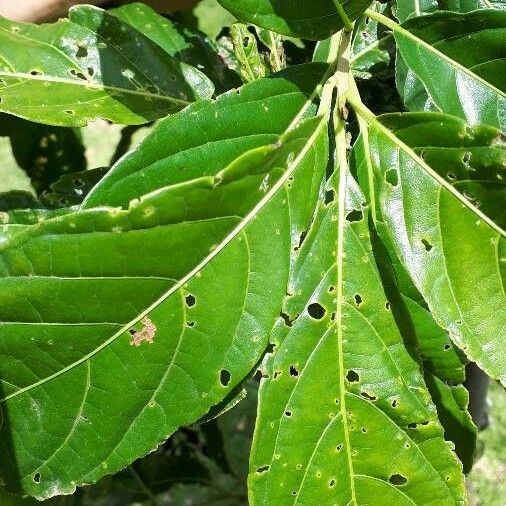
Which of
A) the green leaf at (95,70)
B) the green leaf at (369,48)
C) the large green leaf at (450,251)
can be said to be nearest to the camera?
the large green leaf at (450,251)

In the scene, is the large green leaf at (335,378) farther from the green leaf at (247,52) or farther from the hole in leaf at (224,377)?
the green leaf at (247,52)

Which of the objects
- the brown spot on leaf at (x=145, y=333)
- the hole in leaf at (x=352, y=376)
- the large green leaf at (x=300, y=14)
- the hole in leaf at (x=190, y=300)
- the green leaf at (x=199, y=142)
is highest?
the large green leaf at (x=300, y=14)

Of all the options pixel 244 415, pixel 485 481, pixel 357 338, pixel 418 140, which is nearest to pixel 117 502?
pixel 244 415

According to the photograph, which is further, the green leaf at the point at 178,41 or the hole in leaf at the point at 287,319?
the green leaf at the point at 178,41

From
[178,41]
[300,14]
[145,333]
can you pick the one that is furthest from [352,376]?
[178,41]

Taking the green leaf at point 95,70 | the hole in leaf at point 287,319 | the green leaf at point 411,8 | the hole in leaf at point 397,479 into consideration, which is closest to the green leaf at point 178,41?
the green leaf at point 95,70

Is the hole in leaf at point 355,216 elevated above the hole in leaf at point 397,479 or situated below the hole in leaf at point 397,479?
above

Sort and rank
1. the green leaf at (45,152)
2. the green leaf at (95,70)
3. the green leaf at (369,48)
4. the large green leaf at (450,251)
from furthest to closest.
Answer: the green leaf at (45,152)
the green leaf at (369,48)
the green leaf at (95,70)
the large green leaf at (450,251)

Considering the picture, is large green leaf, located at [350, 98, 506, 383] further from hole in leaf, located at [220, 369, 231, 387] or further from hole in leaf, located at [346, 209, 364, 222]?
hole in leaf, located at [220, 369, 231, 387]
